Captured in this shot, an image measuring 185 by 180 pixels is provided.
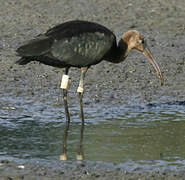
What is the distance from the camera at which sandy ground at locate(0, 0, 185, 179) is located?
685 centimetres

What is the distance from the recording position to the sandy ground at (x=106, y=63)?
6.85 metres

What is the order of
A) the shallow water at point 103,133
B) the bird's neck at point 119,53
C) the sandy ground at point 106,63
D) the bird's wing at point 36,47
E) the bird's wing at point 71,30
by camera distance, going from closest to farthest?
the sandy ground at point 106,63, the shallow water at point 103,133, the bird's wing at point 36,47, the bird's wing at point 71,30, the bird's neck at point 119,53

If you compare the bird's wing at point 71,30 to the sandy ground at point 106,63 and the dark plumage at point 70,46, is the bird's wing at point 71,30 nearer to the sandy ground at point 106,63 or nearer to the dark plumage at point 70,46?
the dark plumage at point 70,46

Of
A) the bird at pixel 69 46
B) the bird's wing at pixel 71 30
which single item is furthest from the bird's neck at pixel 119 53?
the bird's wing at pixel 71 30

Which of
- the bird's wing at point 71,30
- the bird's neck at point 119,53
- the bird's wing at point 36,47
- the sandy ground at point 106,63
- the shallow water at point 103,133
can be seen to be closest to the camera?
the sandy ground at point 106,63

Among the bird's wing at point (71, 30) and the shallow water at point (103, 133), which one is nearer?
the shallow water at point (103, 133)

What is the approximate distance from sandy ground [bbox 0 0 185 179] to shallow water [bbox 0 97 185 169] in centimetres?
40


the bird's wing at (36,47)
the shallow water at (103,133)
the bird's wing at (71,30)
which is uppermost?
the bird's wing at (71,30)

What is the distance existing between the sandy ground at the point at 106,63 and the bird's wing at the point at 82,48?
3.68 ft

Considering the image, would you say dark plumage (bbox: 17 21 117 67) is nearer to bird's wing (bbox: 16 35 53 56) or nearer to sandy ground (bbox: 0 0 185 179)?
bird's wing (bbox: 16 35 53 56)

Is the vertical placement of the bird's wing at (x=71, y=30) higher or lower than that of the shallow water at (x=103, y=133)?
higher

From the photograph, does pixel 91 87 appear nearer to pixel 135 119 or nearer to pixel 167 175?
pixel 135 119

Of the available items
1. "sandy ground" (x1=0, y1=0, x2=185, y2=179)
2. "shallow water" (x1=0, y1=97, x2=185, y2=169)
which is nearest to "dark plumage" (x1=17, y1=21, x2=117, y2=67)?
"shallow water" (x1=0, y1=97, x2=185, y2=169)

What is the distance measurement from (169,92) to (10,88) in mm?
2418
